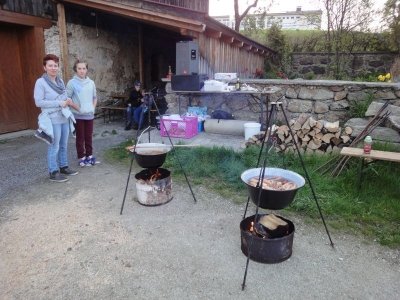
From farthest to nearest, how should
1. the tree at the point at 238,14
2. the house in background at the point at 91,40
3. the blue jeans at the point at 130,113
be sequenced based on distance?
1. the tree at the point at 238,14
2. the blue jeans at the point at 130,113
3. the house in background at the point at 91,40

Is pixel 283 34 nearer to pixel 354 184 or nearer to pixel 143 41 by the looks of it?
pixel 143 41

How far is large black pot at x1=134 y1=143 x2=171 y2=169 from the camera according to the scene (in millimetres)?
3939

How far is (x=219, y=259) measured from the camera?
9.86ft

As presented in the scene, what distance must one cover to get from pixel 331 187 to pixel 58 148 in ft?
13.1

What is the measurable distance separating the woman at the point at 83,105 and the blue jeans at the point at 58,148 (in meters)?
0.43

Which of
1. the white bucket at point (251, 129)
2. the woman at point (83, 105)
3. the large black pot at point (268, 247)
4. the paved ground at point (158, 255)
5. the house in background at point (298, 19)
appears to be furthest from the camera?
the house in background at point (298, 19)

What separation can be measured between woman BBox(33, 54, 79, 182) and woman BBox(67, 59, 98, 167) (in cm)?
24

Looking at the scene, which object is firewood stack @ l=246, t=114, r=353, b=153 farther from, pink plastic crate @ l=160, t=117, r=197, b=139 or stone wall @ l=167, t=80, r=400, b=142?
pink plastic crate @ l=160, t=117, r=197, b=139

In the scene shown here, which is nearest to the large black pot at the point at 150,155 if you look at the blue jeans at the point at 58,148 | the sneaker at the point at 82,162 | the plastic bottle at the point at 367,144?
the blue jeans at the point at 58,148

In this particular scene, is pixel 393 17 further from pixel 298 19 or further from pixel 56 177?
pixel 56 177

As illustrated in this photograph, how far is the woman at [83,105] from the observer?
16.7 ft

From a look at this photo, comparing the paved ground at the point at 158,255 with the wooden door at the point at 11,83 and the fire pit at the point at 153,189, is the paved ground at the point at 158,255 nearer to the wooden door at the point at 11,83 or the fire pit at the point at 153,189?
the fire pit at the point at 153,189

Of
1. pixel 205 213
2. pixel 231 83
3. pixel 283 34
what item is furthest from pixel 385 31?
pixel 205 213

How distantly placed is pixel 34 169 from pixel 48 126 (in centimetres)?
137
